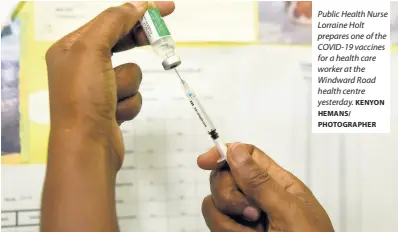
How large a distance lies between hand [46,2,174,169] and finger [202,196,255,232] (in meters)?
0.17

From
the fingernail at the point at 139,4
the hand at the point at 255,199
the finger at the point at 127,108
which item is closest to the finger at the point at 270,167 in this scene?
the hand at the point at 255,199

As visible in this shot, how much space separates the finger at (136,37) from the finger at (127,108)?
0.07 m

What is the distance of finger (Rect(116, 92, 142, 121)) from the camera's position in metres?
0.63

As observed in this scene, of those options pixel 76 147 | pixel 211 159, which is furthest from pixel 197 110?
pixel 76 147

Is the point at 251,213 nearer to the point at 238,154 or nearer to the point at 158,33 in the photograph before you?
the point at 238,154

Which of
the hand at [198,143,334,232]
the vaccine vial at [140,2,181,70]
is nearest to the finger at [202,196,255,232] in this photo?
the hand at [198,143,334,232]

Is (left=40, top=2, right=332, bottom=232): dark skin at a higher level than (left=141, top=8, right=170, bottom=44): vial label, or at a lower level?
lower

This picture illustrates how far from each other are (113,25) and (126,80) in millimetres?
75

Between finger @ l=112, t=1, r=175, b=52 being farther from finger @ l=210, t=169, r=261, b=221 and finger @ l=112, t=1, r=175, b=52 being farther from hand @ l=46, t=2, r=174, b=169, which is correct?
finger @ l=210, t=169, r=261, b=221

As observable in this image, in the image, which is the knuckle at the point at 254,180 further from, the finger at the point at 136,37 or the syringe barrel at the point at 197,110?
the finger at the point at 136,37

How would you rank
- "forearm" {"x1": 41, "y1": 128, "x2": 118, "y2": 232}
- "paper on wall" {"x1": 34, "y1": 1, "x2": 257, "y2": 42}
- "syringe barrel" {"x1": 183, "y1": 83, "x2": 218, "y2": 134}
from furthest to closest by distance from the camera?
"paper on wall" {"x1": 34, "y1": 1, "x2": 257, "y2": 42} < "syringe barrel" {"x1": 183, "y1": 83, "x2": 218, "y2": 134} < "forearm" {"x1": 41, "y1": 128, "x2": 118, "y2": 232}

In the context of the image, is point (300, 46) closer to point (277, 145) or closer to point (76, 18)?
point (277, 145)

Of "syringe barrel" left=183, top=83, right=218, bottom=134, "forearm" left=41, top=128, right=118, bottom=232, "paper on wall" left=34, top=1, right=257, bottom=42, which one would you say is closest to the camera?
"forearm" left=41, top=128, right=118, bottom=232

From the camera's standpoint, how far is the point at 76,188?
546 millimetres
